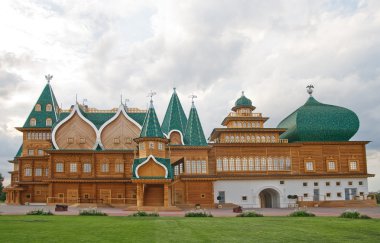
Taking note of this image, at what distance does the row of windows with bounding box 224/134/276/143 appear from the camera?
46000 mm

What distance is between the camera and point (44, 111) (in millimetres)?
50281

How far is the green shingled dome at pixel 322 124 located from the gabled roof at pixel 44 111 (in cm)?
2696

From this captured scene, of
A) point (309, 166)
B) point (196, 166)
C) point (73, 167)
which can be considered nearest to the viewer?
point (196, 166)

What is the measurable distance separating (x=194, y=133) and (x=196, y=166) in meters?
3.26

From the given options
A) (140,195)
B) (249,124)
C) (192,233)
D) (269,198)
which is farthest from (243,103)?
(192,233)

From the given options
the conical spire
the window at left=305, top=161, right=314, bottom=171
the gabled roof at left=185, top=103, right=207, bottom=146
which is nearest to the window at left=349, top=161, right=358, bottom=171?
the window at left=305, top=161, right=314, bottom=171

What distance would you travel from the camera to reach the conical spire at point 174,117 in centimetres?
4450

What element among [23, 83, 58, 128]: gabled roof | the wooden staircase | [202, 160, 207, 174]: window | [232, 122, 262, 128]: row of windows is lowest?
the wooden staircase

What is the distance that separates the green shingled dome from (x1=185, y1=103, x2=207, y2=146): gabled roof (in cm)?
1136

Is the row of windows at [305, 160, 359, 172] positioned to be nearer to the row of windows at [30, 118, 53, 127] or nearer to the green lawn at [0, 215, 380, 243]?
the green lawn at [0, 215, 380, 243]

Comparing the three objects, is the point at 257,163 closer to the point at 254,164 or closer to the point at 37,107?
the point at 254,164

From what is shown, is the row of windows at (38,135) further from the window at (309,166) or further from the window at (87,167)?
the window at (309,166)

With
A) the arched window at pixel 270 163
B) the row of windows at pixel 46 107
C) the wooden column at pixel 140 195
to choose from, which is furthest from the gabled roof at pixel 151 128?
the row of windows at pixel 46 107

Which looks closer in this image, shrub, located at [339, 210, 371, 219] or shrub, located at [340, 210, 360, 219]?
shrub, located at [339, 210, 371, 219]
